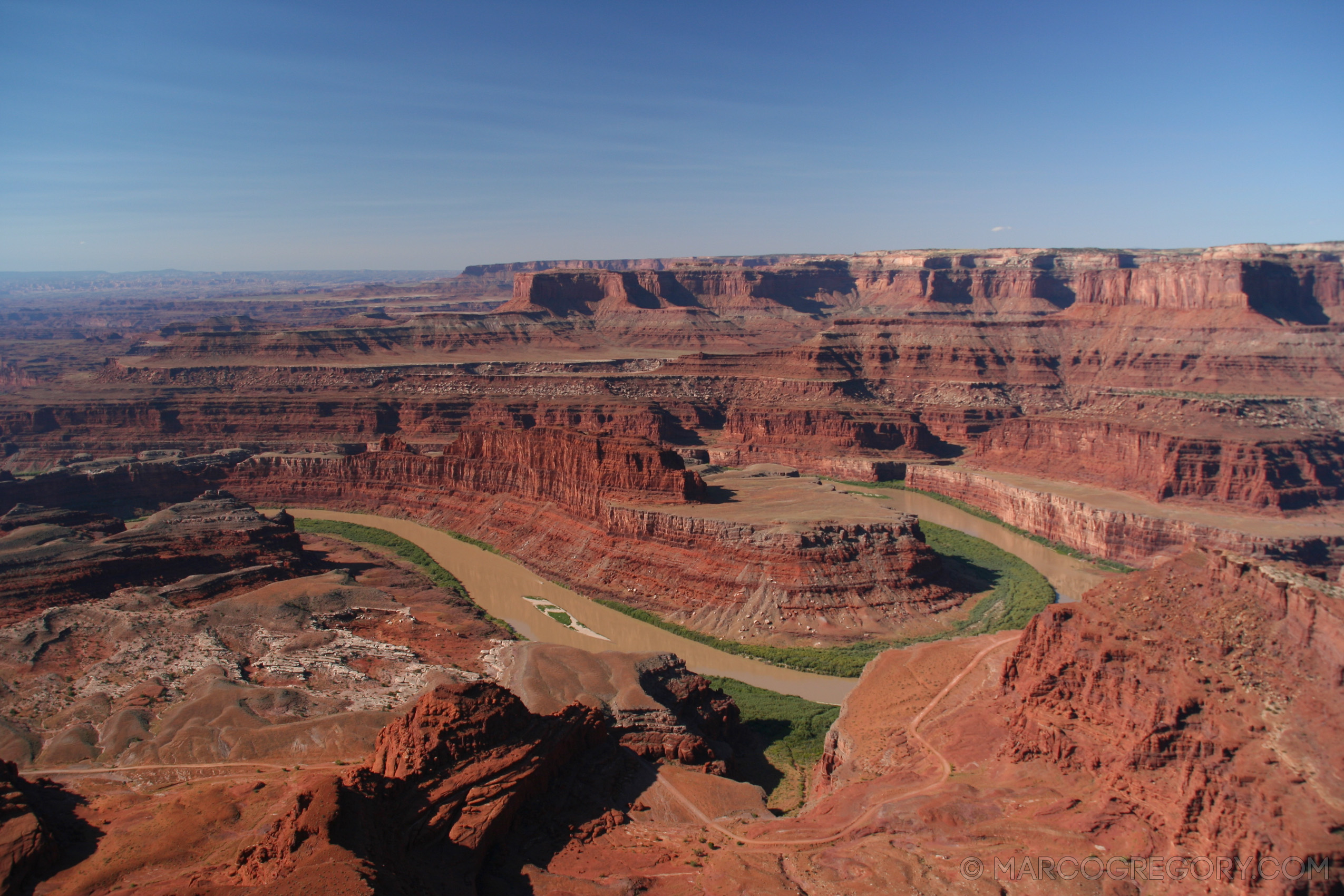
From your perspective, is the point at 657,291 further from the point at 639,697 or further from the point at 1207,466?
the point at 639,697

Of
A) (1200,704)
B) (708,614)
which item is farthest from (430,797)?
(708,614)

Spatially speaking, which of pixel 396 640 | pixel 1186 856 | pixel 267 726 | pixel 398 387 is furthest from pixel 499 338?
pixel 1186 856

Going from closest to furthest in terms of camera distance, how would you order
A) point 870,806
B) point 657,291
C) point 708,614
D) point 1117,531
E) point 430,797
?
point 430,797
point 870,806
point 708,614
point 1117,531
point 657,291

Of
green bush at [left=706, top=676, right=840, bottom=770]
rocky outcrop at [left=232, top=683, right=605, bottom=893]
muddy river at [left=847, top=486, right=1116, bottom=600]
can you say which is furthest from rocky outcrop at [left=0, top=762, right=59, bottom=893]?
muddy river at [left=847, top=486, right=1116, bottom=600]

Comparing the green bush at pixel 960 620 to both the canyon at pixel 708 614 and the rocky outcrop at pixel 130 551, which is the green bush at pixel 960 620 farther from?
the rocky outcrop at pixel 130 551

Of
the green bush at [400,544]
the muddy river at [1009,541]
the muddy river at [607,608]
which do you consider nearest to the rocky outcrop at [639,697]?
the muddy river at [607,608]

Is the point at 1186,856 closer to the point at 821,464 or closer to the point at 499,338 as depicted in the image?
the point at 821,464

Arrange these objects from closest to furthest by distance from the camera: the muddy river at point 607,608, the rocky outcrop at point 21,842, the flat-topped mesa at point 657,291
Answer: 1. the rocky outcrop at point 21,842
2. the muddy river at point 607,608
3. the flat-topped mesa at point 657,291

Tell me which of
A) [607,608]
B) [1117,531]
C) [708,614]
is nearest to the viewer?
[708,614]
